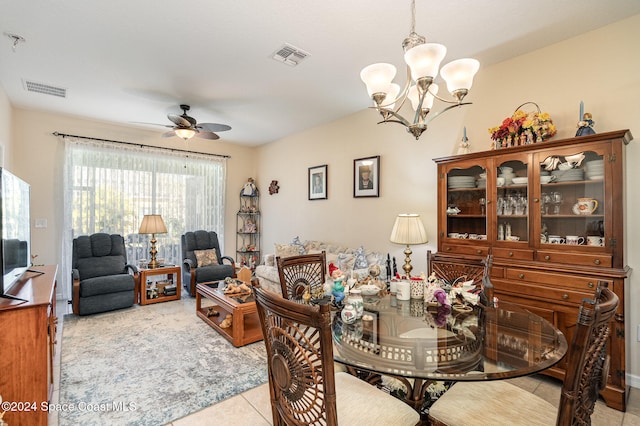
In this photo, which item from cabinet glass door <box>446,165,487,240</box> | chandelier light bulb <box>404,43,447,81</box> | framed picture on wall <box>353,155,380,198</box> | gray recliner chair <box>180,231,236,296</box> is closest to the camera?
chandelier light bulb <box>404,43,447,81</box>

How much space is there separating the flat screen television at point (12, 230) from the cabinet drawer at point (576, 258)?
3.60 meters

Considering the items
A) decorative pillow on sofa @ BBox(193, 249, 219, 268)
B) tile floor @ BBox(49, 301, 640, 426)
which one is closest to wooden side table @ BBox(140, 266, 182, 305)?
decorative pillow on sofa @ BBox(193, 249, 219, 268)

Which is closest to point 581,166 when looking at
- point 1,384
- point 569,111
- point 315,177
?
point 569,111

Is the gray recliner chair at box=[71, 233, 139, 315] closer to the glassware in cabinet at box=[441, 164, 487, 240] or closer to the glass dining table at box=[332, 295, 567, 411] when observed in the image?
the glass dining table at box=[332, 295, 567, 411]

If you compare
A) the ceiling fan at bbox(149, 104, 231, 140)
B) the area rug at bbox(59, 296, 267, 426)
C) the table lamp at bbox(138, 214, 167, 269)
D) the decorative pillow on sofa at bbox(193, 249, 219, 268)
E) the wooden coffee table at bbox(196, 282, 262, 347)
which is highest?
the ceiling fan at bbox(149, 104, 231, 140)

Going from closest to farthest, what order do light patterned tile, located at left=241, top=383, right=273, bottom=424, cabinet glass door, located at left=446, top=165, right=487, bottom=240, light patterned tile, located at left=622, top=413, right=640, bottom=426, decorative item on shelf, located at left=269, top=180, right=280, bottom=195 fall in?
light patterned tile, located at left=622, top=413, right=640, bottom=426, light patterned tile, located at left=241, top=383, right=273, bottom=424, cabinet glass door, located at left=446, top=165, right=487, bottom=240, decorative item on shelf, located at left=269, top=180, right=280, bottom=195

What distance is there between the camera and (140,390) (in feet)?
7.47

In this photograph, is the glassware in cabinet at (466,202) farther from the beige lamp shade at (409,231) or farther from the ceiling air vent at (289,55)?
the ceiling air vent at (289,55)

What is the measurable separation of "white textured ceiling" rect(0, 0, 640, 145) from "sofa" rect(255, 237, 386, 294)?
79.7 inches

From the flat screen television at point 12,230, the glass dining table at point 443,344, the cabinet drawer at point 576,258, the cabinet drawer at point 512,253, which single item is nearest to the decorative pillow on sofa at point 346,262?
the cabinet drawer at point 512,253

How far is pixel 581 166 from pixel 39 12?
417cm

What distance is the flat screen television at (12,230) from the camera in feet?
5.86

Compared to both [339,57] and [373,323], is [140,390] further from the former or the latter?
[339,57]

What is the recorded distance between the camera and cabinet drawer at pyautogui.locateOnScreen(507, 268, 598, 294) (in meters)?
2.14
